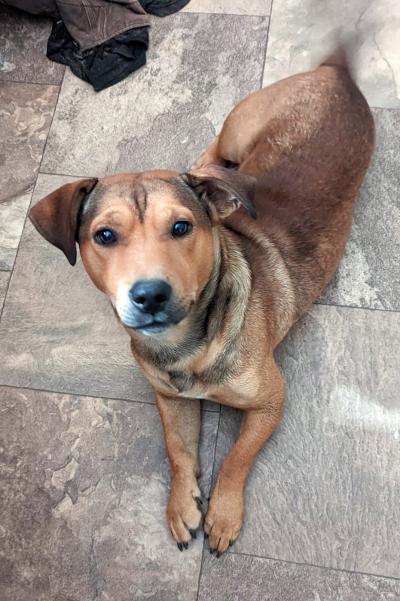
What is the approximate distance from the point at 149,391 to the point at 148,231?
1345 millimetres

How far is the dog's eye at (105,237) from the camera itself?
221 cm

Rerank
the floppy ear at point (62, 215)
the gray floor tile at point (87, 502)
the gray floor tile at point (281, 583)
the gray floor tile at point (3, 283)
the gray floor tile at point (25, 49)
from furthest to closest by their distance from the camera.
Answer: the gray floor tile at point (25, 49) < the gray floor tile at point (3, 283) < the gray floor tile at point (87, 502) < the gray floor tile at point (281, 583) < the floppy ear at point (62, 215)

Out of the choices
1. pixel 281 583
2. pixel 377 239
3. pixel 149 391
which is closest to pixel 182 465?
pixel 149 391

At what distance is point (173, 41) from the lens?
413 centimetres

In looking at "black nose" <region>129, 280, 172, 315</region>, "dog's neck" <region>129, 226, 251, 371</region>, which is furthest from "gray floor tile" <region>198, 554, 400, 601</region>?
"black nose" <region>129, 280, 172, 315</region>

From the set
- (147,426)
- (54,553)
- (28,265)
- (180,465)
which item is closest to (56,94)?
(28,265)

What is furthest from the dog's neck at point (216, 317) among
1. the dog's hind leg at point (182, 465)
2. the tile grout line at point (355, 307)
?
the tile grout line at point (355, 307)

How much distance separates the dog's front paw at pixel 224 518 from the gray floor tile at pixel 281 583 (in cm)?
10

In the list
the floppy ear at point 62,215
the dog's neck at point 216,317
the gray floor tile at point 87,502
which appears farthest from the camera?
the gray floor tile at point 87,502

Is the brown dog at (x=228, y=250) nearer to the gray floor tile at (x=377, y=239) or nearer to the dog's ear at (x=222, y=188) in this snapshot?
the dog's ear at (x=222, y=188)

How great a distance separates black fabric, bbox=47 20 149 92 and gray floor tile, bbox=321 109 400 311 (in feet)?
5.31

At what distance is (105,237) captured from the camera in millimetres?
2232

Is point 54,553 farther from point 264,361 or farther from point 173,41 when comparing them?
point 173,41

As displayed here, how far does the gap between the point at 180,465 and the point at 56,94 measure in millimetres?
2581
